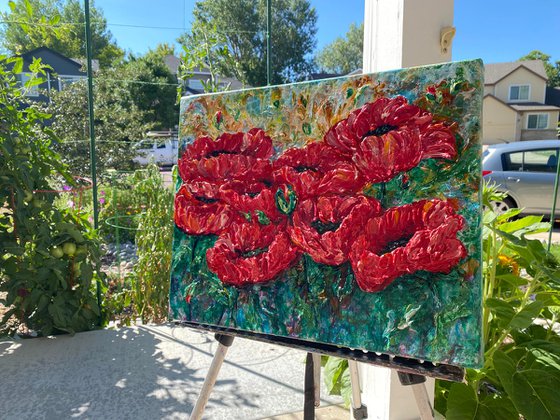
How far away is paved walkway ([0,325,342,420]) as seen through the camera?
2.12 metres

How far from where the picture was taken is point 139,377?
2.40 m

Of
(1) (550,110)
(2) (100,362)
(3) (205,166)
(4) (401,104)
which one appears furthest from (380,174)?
(1) (550,110)

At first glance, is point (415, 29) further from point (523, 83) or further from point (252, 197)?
point (523, 83)

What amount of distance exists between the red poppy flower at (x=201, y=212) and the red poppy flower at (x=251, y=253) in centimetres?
4

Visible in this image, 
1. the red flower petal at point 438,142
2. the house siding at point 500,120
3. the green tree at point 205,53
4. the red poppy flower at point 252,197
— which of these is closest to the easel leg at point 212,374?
the red poppy flower at point 252,197

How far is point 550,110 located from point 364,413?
33.9 meters

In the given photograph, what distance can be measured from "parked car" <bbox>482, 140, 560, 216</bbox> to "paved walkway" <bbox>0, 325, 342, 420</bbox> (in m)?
5.56

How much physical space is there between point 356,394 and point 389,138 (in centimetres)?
103

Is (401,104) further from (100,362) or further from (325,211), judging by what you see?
(100,362)

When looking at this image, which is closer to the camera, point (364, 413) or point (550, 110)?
point (364, 413)

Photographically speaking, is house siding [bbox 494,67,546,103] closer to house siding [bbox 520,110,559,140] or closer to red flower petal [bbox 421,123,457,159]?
house siding [bbox 520,110,559,140]

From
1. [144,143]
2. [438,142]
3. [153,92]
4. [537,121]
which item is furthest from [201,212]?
[537,121]

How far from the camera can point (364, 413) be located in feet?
5.72

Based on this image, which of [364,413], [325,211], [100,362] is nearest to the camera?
[325,211]
